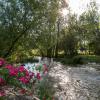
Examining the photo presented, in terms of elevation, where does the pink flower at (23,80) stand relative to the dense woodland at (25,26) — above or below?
below

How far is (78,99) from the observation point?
1029 centimetres

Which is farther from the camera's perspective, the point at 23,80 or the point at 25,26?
the point at 25,26

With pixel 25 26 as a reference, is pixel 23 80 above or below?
below

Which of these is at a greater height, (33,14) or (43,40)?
(33,14)

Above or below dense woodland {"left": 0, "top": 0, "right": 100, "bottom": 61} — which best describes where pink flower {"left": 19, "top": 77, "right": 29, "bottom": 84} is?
below

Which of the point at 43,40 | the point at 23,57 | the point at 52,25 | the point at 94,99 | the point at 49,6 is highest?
the point at 49,6

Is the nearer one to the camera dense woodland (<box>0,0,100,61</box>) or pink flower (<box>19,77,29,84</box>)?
pink flower (<box>19,77,29,84</box>)

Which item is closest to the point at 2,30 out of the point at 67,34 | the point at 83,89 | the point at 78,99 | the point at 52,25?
the point at 52,25

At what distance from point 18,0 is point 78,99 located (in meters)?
12.0

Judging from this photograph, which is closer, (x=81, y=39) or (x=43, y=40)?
(x=43, y=40)

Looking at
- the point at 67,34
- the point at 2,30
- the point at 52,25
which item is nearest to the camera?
the point at 2,30

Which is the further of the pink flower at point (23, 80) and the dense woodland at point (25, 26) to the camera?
the dense woodland at point (25, 26)

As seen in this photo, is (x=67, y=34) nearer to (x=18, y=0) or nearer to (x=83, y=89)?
(x=18, y=0)

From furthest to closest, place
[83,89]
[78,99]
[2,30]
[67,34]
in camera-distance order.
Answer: [67,34] → [2,30] → [83,89] → [78,99]
